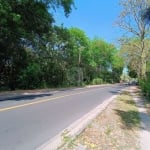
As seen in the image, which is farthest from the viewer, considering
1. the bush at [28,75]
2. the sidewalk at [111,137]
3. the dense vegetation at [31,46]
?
the bush at [28,75]

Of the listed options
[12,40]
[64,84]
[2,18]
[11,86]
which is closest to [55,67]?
[64,84]

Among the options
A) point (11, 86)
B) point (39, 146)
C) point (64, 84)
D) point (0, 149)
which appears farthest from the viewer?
point (64, 84)

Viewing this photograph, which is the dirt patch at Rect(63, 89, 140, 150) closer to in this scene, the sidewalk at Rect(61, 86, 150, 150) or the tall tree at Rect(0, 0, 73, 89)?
the sidewalk at Rect(61, 86, 150, 150)

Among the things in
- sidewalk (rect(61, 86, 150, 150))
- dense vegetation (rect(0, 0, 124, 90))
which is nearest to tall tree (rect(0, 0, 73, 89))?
dense vegetation (rect(0, 0, 124, 90))

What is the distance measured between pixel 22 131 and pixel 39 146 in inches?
70.9

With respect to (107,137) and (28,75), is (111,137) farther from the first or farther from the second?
(28,75)

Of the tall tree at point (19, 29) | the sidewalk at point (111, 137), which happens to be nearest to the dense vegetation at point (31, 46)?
the tall tree at point (19, 29)

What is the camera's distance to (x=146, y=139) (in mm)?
9047

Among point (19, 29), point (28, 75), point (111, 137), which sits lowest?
point (111, 137)

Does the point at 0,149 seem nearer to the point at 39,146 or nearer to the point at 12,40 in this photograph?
the point at 39,146

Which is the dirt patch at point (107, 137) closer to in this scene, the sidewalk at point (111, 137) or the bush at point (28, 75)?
the sidewalk at point (111, 137)

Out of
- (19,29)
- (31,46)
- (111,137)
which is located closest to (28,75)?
(31,46)

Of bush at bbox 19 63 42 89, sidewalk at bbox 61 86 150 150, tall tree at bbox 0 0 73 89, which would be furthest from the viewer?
bush at bbox 19 63 42 89

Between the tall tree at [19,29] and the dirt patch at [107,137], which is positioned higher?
the tall tree at [19,29]
